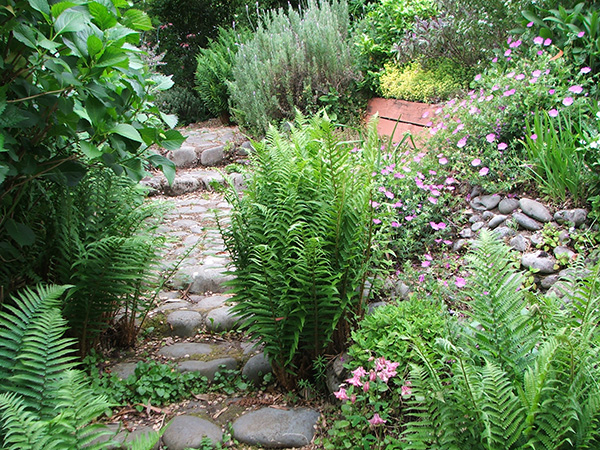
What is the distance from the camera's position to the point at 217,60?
8188 mm

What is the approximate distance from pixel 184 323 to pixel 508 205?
7.08 feet

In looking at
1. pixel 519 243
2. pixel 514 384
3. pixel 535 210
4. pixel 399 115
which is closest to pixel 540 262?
pixel 519 243

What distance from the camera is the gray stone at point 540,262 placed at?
2732mm

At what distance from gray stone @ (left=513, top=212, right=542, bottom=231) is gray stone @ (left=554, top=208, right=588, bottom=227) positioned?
0.42 feet

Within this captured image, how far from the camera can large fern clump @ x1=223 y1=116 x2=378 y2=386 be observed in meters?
2.26

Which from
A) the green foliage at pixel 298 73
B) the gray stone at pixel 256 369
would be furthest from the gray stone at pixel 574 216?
the green foliage at pixel 298 73

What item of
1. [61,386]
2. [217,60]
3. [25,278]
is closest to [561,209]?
[61,386]

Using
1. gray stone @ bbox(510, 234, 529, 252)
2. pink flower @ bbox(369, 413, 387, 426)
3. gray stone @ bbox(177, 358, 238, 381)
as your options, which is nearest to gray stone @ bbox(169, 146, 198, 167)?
gray stone @ bbox(177, 358, 238, 381)

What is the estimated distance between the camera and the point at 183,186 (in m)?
6.09

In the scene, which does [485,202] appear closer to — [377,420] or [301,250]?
[301,250]

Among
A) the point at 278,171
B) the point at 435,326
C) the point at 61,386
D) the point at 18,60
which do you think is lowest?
the point at 435,326

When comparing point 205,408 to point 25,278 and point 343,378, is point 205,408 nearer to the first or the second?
point 343,378

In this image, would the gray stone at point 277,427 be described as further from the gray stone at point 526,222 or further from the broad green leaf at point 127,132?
the gray stone at point 526,222

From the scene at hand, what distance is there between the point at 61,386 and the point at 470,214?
Result: 8.47 ft
